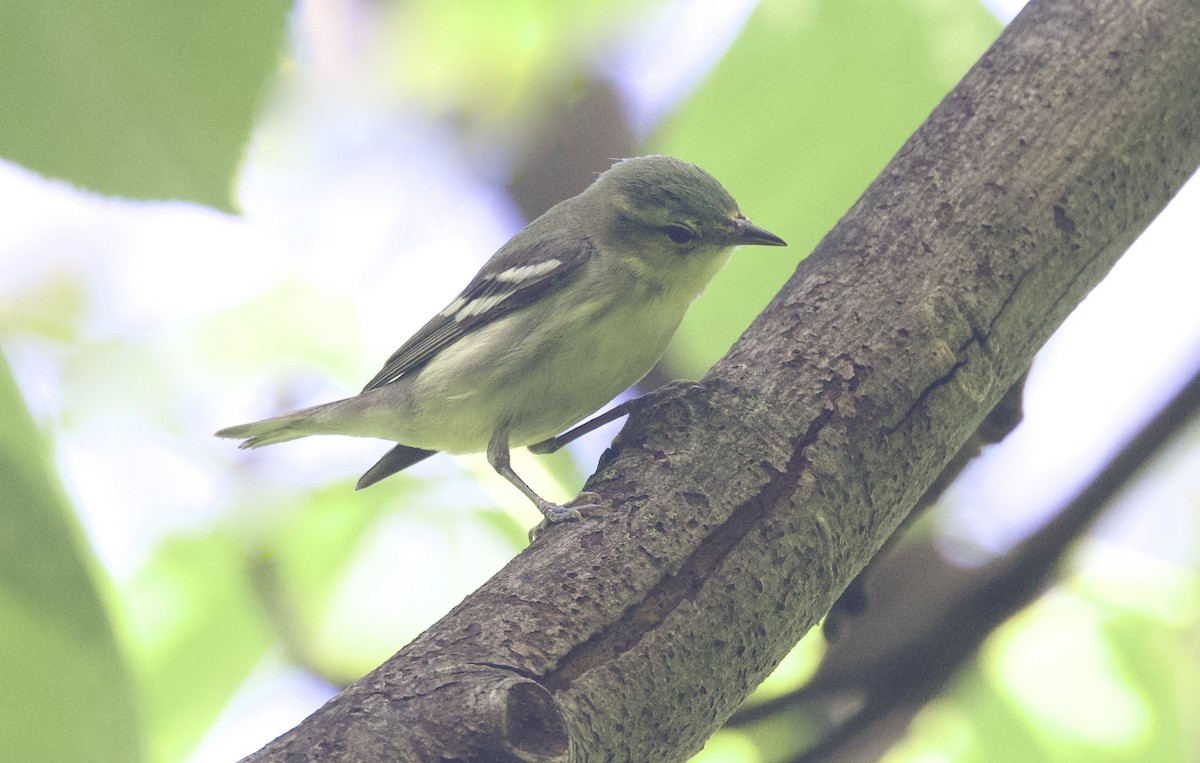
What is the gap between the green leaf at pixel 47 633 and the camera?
3.75ft

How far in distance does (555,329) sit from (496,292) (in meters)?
0.23

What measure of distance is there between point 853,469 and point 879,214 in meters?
0.40

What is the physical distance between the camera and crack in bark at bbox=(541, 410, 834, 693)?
3.27 ft

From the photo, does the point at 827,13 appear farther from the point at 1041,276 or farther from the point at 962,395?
the point at 962,395

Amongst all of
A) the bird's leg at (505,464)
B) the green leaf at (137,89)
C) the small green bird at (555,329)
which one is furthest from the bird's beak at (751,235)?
the green leaf at (137,89)

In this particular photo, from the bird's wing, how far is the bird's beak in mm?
310

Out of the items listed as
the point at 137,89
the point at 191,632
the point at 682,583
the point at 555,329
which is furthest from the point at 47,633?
the point at 555,329

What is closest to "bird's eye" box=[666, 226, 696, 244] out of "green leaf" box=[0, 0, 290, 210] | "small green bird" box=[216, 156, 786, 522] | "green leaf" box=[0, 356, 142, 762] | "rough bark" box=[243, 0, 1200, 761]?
"small green bird" box=[216, 156, 786, 522]

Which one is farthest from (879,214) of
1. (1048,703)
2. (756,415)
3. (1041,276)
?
(1048,703)

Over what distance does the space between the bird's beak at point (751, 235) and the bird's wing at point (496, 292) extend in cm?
31

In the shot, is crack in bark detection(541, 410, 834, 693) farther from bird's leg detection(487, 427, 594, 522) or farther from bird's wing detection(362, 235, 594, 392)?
bird's wing detection(362, 235, 594, 392)

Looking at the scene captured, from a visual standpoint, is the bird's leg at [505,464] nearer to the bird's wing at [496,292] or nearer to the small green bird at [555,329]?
the small green bird at [555,329]

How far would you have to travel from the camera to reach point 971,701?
1429mm

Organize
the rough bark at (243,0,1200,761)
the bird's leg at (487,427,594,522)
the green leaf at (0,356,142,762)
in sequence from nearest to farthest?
the rough bark at (243,0,1200,761) < the green leaf at (0,356,142,762) < the bird's leg at (487,427,594,522)
